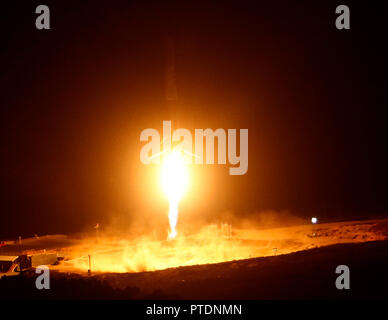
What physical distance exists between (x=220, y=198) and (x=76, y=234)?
15687mm

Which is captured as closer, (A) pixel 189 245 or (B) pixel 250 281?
(B) pixel 250 281

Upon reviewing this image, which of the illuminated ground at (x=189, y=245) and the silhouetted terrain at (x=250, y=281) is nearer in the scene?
the silhouetted terrain at (x=250, y=281)

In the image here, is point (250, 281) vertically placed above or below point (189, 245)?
above

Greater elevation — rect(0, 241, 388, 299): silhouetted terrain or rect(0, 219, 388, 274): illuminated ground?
rect(0, 241, 388, 299): silhouetted terrain

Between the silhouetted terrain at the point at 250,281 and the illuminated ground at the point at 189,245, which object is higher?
the silhouetted terrain at the point at 250,281

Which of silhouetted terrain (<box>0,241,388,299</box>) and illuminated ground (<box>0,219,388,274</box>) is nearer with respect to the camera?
silhouetted terrain (<box>0,241,388,299</box>)

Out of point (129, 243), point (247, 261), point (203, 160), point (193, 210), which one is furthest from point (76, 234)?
point (247, 261)

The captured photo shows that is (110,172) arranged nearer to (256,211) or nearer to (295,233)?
(256,211)

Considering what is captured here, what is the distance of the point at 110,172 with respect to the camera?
137ft
